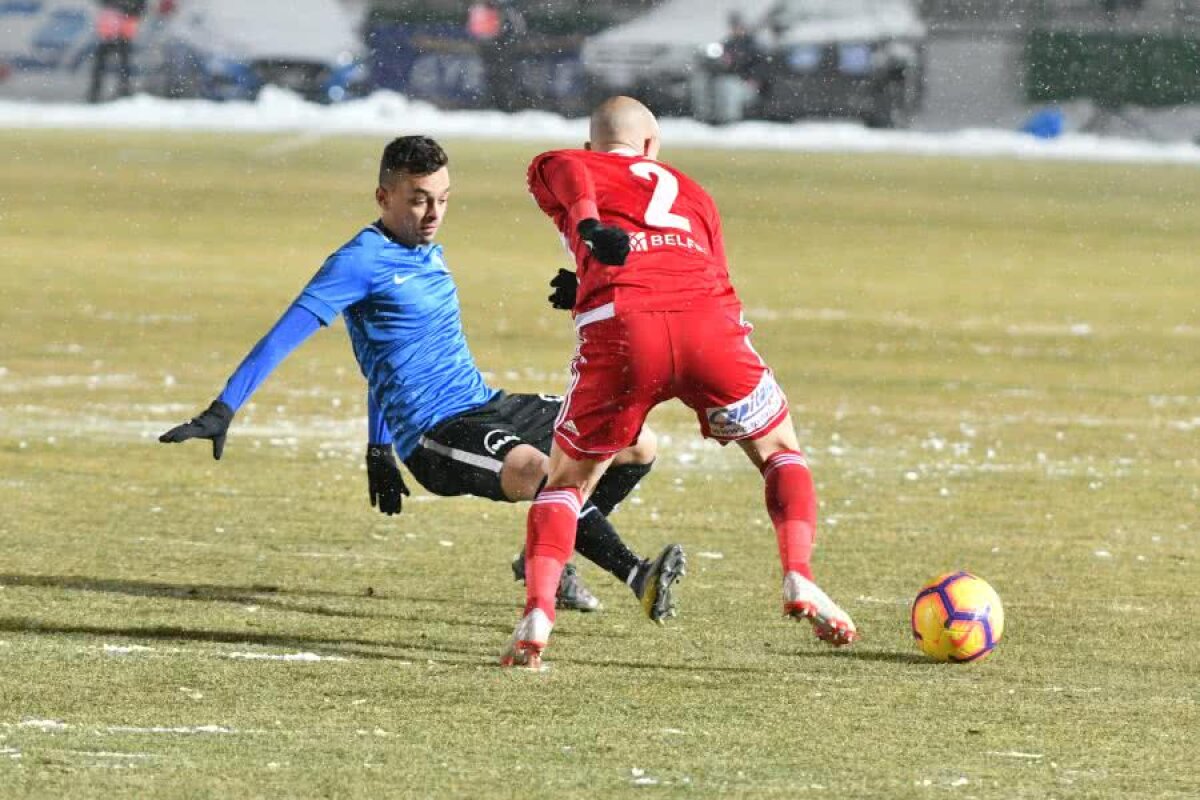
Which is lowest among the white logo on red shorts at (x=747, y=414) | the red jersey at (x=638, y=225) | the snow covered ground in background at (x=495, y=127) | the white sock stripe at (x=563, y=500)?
the snow covered ground in background at (x=495, y=127)

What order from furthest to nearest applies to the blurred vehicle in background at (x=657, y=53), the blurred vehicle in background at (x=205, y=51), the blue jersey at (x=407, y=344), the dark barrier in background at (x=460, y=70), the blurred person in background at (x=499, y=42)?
the blurred vehicle in background at (x=205, y=51) → the blurred person in background at (x=499, y=42) → the dark barrier in background at (x=460, y=70) → the blurred vehicle in background at (x=657, y=53) → the blue jersey at (x=407, y=344)

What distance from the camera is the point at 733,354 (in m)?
6.87

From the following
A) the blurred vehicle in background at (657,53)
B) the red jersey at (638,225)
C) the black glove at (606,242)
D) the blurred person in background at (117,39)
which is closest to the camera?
the black glove at (606,242)

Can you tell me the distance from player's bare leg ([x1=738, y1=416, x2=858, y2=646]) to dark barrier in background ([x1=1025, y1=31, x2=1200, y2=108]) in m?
35.8

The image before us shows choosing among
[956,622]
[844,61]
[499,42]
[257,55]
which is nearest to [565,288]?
[956,622]

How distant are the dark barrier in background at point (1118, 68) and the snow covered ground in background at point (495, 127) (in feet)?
2.86

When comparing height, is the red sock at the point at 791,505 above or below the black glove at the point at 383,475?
above

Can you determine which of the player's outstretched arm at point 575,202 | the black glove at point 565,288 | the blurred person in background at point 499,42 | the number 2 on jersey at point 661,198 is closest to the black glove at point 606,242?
the player's outstretched arm at point 575,202

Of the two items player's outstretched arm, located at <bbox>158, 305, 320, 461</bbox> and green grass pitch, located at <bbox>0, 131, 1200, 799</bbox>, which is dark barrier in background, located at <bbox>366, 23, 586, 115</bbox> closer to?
green grass pitch, located at <bbox>0, 131, 1200, 799</bbox>

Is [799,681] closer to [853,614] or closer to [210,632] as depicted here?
[853,614]

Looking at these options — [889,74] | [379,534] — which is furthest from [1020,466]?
[889,74]

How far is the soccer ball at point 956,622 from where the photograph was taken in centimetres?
710

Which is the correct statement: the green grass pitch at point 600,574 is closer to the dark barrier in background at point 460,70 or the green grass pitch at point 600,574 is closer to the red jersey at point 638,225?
the red jersey at point 638,225

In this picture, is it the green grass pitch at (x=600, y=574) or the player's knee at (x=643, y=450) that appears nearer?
the green grass pitch at (x=600, y=574)
